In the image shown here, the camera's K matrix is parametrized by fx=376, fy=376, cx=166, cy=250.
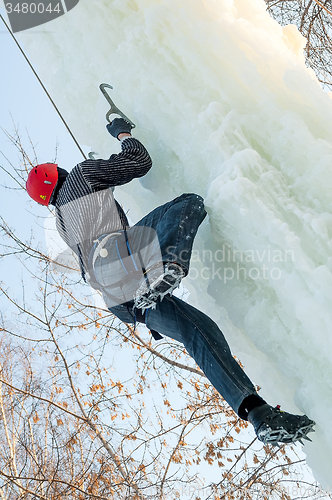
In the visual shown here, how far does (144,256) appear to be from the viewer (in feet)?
5.11

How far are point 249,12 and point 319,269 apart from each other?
55.8 inches

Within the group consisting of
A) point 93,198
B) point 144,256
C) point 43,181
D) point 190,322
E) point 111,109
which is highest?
point 111,109

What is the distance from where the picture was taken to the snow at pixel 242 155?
4.48 ft

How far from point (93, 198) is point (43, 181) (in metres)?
0.33

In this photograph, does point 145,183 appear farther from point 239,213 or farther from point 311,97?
point 311,97

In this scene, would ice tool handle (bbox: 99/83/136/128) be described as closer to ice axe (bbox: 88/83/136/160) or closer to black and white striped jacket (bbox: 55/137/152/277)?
ice axe (bbox: 88/83/136/160)

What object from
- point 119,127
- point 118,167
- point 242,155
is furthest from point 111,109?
point 242,155

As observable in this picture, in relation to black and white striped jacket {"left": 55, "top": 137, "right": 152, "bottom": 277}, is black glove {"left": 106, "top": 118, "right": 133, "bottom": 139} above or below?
above

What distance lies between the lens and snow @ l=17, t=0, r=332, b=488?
1365 mm

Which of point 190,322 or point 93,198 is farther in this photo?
point 93,198

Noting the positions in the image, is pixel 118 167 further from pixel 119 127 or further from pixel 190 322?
pixel 190 322

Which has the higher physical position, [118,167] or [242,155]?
[118,167]

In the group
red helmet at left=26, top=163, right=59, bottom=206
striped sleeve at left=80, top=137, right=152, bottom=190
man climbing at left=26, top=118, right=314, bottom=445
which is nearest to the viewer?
man climbing at left=26, top=118, right=314, bottom=445

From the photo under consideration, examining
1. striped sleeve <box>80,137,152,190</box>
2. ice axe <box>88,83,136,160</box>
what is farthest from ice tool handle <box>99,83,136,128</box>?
striped sleeve <box>80,137,152,190</box>
